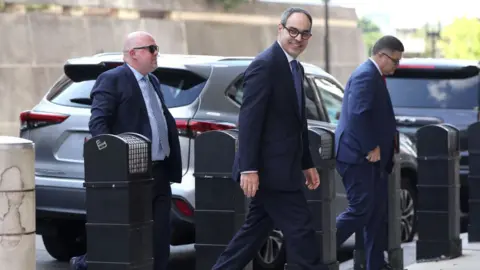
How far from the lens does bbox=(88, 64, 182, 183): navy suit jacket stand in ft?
23.1

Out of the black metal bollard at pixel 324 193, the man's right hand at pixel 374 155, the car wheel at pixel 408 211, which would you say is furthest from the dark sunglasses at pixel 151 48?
the car wheel at pixel 408 211

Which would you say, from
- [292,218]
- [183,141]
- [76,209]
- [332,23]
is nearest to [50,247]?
[76,209]

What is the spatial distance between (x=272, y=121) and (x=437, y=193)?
11.6ft

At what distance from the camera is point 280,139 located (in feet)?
20.9

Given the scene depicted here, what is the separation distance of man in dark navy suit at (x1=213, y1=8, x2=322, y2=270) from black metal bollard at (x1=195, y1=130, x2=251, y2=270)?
86 cm

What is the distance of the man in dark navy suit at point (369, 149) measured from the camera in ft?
26.3

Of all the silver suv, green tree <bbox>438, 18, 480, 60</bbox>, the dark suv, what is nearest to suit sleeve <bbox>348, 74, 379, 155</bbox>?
the silver suv

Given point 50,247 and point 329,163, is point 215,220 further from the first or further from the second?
point 50,247

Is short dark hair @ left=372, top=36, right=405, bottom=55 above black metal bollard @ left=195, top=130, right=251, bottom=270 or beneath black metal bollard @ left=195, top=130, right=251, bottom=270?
above

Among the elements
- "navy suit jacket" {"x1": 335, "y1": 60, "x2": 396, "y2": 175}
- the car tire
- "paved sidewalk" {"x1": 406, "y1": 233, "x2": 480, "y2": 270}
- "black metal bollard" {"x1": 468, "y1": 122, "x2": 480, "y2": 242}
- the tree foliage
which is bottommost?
"paved sidewalk" {"x1": 406, "y1": 233, "x2": 480, "y2": 270}

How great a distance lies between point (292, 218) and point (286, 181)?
0.68 feet

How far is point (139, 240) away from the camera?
6.00 metres

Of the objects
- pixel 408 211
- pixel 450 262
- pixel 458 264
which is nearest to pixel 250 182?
pixel 458 264

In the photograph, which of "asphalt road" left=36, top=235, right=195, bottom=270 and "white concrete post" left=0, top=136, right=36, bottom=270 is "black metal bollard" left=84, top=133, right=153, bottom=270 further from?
"asphalt road" left=36, top=235, right=195, bottom=270
